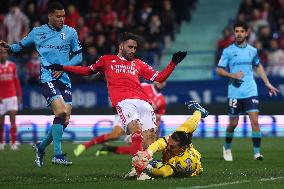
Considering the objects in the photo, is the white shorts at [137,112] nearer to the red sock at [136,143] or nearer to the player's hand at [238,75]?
the red sock at [136,143]

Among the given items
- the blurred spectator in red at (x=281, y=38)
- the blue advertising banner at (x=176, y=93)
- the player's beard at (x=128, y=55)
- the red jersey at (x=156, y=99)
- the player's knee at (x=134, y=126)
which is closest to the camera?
the player's knee at (x=134, y=126)

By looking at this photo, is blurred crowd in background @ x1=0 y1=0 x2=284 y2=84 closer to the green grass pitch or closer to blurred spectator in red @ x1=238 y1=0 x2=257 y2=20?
blurred spectator in red @ x1=238 y1=0 x2=257 y2=20

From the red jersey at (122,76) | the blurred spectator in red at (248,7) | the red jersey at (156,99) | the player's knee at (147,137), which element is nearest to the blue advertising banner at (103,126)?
the red jersey at (156,99)

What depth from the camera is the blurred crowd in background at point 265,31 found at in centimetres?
2512

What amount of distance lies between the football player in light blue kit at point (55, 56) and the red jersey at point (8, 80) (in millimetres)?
6431

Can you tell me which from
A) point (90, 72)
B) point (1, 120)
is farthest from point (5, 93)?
point (90, 72)

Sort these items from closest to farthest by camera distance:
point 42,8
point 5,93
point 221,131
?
point 5,93, point 221,131, point 42,8

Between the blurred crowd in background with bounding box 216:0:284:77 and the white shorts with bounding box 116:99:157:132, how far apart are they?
12.9 meters

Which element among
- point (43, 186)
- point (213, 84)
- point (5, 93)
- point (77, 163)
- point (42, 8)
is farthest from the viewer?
point (42, 8)

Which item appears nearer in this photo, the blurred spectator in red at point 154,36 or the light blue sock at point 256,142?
the light blue sock at point 256,142

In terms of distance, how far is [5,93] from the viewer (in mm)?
21203

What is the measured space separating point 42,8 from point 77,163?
14807 millimetres

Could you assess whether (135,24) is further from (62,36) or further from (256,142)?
(62,36)

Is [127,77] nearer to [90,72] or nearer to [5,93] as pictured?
[90,72]
